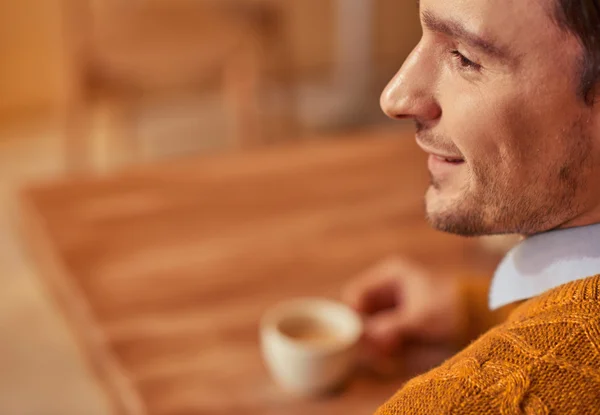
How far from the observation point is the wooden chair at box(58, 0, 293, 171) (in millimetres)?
2537

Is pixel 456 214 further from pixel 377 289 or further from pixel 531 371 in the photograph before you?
pixel 377 289

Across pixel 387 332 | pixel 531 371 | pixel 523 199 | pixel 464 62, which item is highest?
pixel 464 62

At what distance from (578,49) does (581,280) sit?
181 millimetres

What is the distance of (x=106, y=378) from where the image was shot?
3.40ft

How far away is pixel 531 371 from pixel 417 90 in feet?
0.78

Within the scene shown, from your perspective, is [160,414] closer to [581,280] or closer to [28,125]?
[581,280]

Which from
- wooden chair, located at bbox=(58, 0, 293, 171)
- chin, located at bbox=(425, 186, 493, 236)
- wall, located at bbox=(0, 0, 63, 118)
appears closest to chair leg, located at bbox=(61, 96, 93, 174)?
wooden chair, located at bbox=(58, 0, 293, 171)

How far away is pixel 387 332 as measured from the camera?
1044mm

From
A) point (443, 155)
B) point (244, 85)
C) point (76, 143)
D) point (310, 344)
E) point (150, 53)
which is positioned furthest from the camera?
point (76, 143)

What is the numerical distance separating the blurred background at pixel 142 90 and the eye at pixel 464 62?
4.64 ft

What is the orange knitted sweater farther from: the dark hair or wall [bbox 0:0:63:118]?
wall [bbox 0:0:63:118]

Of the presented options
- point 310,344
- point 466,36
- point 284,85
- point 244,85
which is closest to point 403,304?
point 310,344

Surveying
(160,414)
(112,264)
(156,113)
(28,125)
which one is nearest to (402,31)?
Result: (156,113)

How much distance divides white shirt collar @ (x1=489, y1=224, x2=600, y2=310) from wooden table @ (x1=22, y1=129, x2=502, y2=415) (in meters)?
0.31
